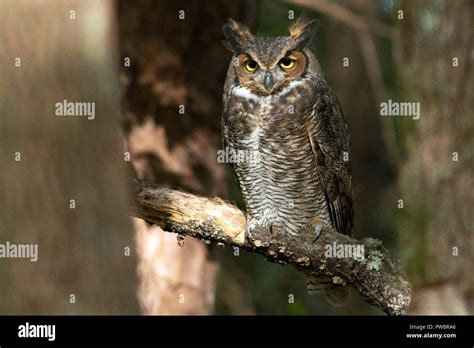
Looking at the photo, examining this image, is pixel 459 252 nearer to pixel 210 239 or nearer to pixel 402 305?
pixel 402 305

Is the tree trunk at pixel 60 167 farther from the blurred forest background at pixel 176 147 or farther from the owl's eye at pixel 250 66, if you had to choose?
the owl's eye at pixel 250 66

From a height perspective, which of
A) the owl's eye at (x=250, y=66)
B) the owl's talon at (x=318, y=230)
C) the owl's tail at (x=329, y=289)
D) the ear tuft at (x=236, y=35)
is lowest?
the owl's tail at (x=329, y=289)

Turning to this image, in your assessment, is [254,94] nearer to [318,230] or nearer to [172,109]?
[318,230]

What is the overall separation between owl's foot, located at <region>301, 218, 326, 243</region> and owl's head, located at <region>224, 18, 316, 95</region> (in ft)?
2.94

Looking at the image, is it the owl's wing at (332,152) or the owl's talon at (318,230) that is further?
the owl's wing at (332,152)

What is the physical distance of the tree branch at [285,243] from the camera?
149 inches

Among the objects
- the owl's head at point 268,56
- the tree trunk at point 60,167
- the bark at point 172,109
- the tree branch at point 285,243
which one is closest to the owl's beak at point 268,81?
the owl's head at point 268,56

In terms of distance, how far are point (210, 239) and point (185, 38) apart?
205 cm

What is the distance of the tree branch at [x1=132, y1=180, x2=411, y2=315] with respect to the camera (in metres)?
3.78

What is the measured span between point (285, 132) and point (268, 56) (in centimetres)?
48

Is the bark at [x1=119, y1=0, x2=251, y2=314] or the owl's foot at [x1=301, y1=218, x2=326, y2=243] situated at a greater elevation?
the bark at [x1=119, y1=0, x2=251, y2=314]

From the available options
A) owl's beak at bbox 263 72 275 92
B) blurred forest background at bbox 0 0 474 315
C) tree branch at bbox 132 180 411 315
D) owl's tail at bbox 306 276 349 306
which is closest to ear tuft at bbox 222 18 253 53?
owl's beak at bbox 263 72 275 92

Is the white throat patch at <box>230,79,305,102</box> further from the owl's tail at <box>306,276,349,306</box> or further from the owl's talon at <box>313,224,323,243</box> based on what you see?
the owl's tail at <box>306,276,349,306</box>

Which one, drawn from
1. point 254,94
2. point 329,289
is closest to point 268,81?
point 254,94
